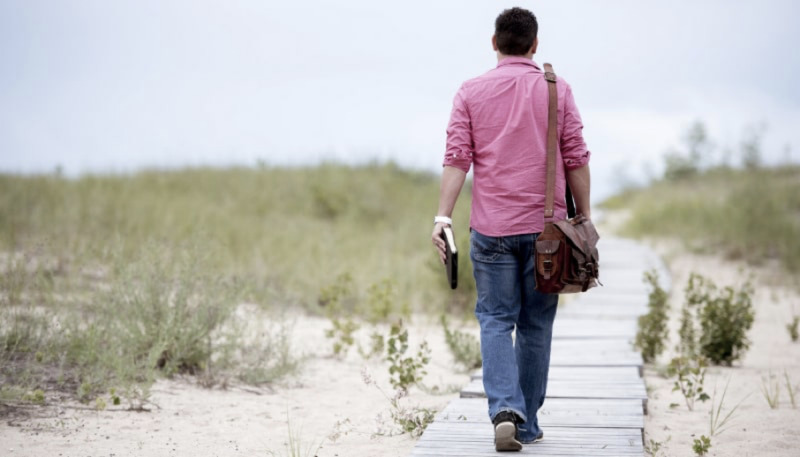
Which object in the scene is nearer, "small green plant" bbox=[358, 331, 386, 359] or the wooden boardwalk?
the wooden boardwalk

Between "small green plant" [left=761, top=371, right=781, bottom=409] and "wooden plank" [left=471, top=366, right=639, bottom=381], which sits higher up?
"wooden plank" [left=471, top=366, right=639, bottom=381]

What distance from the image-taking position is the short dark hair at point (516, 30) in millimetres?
3506

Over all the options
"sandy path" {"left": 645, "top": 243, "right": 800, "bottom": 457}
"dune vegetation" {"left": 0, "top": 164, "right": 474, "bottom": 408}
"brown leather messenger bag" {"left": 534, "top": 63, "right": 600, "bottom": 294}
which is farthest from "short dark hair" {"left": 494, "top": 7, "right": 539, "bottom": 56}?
"dune vegetation" {"left": 0, "top": 164, "right": 474, "bottom": 408}

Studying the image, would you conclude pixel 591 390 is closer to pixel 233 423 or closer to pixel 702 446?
pixel 702 446

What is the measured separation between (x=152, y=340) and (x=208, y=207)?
A: 959 centimetres

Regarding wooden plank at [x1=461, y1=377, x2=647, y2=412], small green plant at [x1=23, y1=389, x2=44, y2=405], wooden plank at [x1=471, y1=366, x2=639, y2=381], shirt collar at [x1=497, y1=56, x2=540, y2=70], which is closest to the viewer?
shirt collar at [x1=497, y1=56, x2=540, y2=70]

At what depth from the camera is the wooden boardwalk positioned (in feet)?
12.0

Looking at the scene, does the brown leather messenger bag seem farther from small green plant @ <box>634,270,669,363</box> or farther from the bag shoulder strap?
small green plant @ <box>634,270,669,363</box>

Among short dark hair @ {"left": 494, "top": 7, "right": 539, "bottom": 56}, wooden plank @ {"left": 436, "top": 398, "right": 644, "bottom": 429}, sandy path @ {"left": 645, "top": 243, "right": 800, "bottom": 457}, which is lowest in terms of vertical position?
sandy path @ {"left": 645, "top": 243, "right": 800, "bottom": 457}

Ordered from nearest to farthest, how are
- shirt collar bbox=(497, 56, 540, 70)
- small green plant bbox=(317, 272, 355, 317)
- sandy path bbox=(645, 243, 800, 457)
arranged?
1. shirt collar bbox=(497, 56, 540, 70)
2. sandy path bbox=(645, 243, 800, 457)
3. small green plant bbox=(317, 272, 355, 317)

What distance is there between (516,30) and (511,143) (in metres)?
0.51

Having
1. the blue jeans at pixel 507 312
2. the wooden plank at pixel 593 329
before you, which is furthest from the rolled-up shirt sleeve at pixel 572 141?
the wooden plank at pixel 593 329

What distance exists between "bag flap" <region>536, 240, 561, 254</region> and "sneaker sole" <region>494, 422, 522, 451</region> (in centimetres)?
76

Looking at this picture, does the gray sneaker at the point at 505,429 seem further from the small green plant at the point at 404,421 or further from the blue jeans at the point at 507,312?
the small green plant at the point at 404,421
